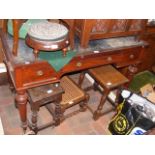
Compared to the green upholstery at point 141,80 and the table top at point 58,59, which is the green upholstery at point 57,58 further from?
the green upholstery at point 141,80

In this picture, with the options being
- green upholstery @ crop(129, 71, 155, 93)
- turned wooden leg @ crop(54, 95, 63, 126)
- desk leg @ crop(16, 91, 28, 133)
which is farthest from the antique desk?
green upholstery @ crop(129, 71, 155, 93)

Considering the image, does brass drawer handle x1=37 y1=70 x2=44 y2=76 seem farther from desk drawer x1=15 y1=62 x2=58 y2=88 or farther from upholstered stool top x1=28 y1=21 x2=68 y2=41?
upholstered stool top x1=28 y1=21 x2=68 y2=41

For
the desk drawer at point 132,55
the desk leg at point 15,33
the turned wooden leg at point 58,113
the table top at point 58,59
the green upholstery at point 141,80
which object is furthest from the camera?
the green upholstery at point 141,80

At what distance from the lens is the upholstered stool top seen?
5.86ft

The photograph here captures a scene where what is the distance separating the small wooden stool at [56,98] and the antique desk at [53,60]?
10 centimetres

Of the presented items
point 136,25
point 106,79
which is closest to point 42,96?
point 106,79

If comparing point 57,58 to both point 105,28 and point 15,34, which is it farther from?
point 105,28

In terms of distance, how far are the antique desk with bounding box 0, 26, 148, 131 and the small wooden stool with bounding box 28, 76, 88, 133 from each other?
0.10 meters

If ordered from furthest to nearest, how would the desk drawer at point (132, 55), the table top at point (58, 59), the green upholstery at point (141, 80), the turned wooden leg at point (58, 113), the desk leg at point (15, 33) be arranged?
1. the green upholstery at point (141, 80)
2. the desk drawer at point (132, 55)
3. the turned wooden leg at point (58, 113)
4. the table top at point (58, 59)
5. the desk leg at point (15, 33)

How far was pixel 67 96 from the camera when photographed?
7.75 feet

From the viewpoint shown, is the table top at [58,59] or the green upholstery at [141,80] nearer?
the table top at [58,59]

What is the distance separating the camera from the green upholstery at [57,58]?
190 centimetres

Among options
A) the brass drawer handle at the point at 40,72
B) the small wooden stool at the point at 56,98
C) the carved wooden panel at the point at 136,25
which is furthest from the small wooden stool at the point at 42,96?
the carved wooden panel at the point at 136,25
